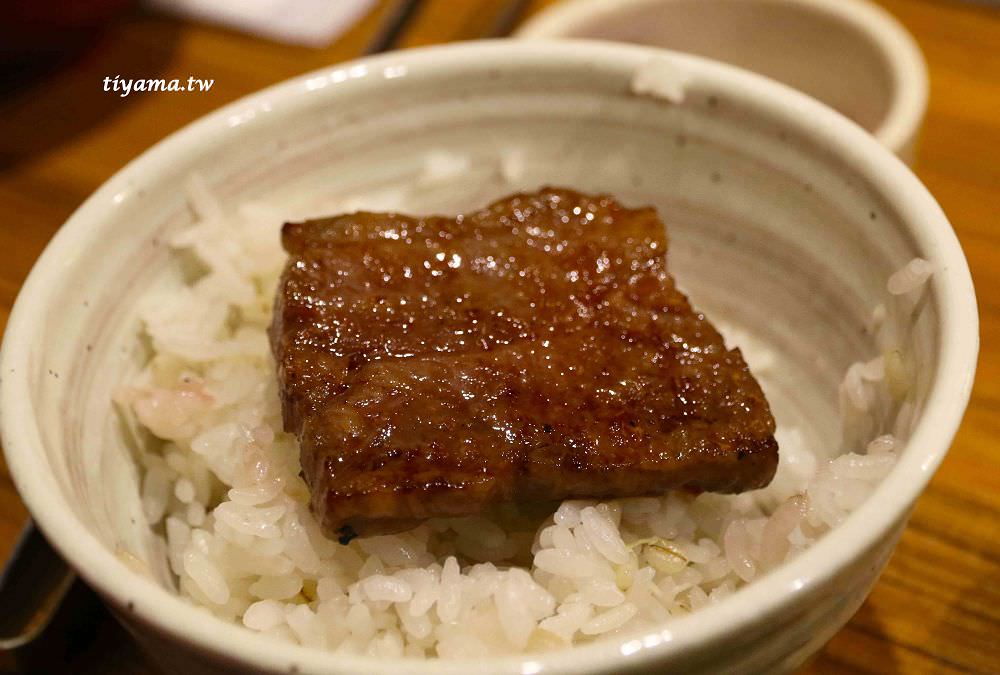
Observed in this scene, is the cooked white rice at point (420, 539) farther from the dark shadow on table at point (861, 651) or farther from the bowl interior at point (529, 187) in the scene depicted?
the dark shadow on table at point (861, 651)

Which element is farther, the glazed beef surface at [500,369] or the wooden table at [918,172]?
the wooden table at [918,172]

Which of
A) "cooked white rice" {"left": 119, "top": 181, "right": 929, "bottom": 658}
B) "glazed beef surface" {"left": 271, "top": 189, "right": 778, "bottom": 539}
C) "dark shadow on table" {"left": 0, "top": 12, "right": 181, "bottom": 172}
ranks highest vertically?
"glazed beef surface" {"left": 271, "top": 189, "right": 778, "bottom": 539}

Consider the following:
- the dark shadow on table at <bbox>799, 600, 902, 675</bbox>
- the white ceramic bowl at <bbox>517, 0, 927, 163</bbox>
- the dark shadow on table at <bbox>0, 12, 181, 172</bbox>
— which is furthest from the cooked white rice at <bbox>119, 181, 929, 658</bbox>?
the dark shadow on table at <bbox>0, 12, 181, 172</bbox>

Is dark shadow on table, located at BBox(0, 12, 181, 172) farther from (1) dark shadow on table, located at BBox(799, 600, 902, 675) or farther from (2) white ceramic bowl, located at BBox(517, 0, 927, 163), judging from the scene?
(1) dark shadow on table, located at BBox(799, 600, 902, 675)

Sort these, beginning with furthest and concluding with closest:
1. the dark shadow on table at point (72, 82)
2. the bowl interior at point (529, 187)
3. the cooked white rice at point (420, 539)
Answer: the dark shadow on table at point (72, 82)
the bowl interior at point (529, 187)
the cooked white rice at point (420, 539)

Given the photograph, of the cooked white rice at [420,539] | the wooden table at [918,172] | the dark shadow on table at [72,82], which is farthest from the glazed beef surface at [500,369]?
the dark shadow on table at [72,82]

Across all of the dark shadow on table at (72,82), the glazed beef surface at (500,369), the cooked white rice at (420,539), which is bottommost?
the dark shadow on table at (72,82)

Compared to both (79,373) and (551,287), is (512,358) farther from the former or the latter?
(79,373)

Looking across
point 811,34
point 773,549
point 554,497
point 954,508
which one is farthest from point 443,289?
point 811,34

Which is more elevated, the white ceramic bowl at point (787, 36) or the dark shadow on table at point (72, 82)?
the white ceramic bowl at point (787, 36)
